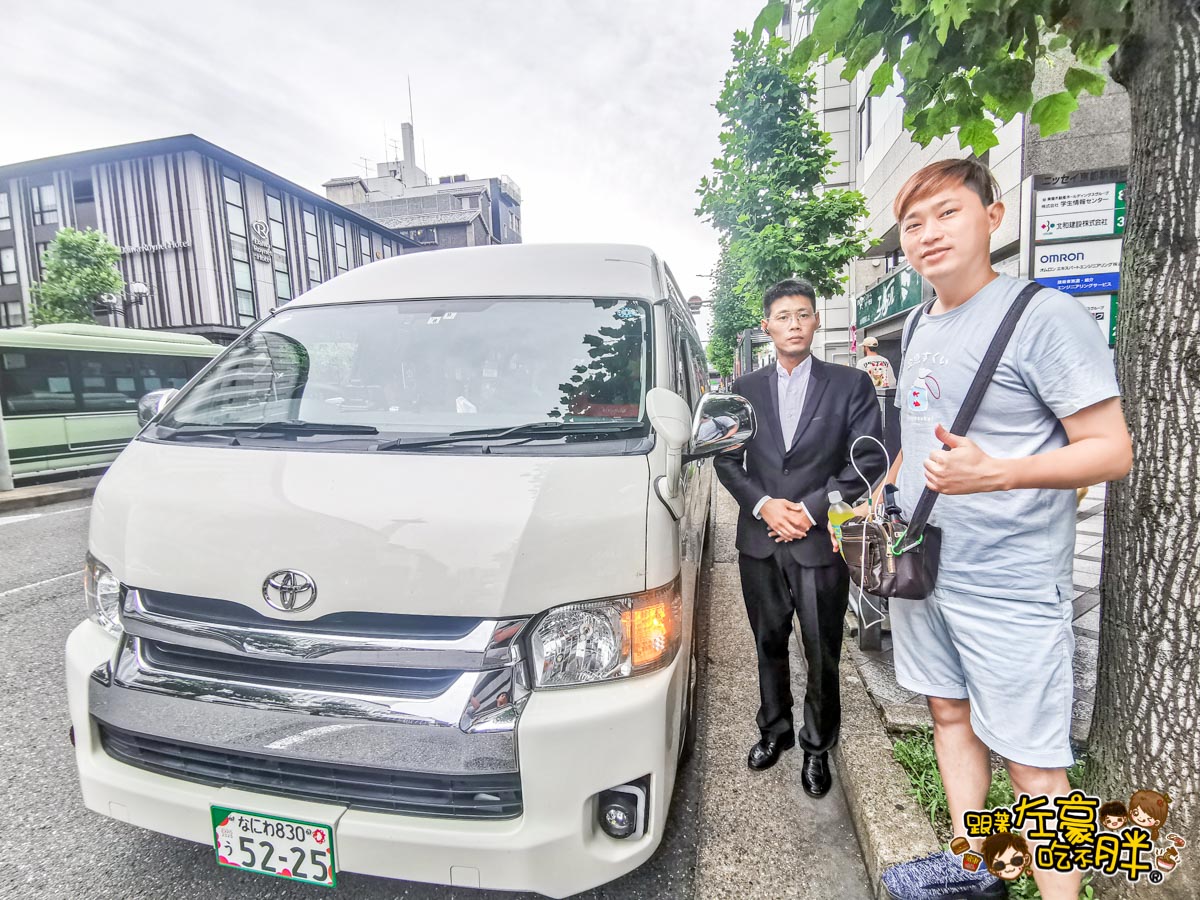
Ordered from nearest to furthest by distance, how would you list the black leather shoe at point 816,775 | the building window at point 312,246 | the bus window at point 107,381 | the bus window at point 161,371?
the black leather shoe at point 816,775
the bus window at point 107,381
the bus window at point 161,371
the building window at point 312,246

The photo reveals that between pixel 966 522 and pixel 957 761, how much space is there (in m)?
0.76

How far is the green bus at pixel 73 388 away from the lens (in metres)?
A: 10.9

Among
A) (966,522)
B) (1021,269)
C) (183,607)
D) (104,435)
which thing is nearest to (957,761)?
(966,522)

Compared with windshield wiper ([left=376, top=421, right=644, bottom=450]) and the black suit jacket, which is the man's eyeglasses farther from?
windshield wiper ([left=376, top=421, right=644, bottom=450])

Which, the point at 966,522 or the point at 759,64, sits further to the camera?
the point at 759,64

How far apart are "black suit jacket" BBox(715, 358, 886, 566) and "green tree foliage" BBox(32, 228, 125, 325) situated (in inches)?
943

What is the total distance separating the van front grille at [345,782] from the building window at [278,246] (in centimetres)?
3206

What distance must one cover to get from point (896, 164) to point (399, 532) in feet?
51.2

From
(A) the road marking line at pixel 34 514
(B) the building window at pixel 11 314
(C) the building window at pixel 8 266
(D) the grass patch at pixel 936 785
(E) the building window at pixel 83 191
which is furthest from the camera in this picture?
(B) the building window at pixel 11 314

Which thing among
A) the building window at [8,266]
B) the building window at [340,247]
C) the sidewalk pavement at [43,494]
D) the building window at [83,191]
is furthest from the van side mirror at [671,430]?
the building window at [8,266]

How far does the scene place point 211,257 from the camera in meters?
25.8

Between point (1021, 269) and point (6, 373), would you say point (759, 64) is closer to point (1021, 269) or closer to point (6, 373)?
point (1021, 269)

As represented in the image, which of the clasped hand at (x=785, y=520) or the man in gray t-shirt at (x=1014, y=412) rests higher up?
the man in gray t-shirt at (x=1014, y=412)

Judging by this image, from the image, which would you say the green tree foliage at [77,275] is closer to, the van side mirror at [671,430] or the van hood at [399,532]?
the van hood at [399,532]
